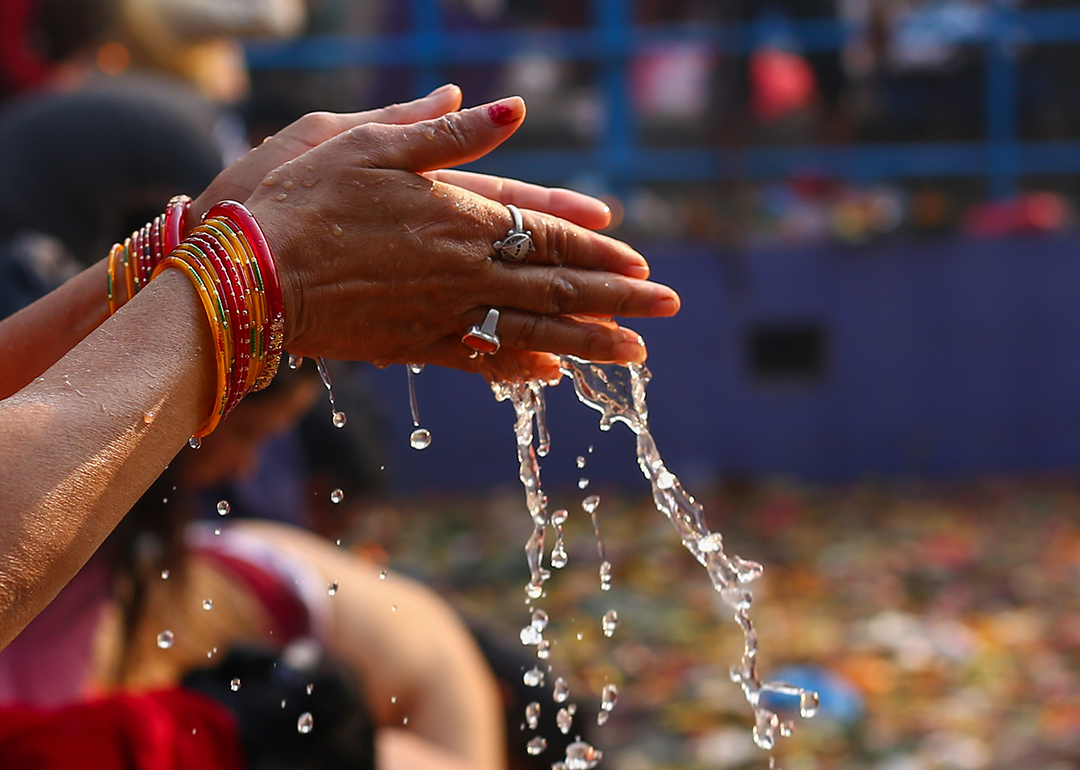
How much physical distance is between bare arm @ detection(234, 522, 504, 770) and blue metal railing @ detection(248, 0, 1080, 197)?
4708 millimetres

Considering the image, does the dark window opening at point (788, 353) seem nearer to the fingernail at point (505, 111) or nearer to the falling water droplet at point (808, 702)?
the falling water droplet at point (808, 702)

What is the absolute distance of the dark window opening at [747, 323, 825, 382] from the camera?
22.8 ft

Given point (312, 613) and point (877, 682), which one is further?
A: point (877, 682)

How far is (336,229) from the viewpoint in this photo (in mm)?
1333

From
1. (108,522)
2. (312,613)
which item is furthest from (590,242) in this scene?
(312,613)

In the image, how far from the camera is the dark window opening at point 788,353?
6.95m

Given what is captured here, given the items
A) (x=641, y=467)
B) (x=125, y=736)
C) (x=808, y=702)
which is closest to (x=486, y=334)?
(x=641, y=467)

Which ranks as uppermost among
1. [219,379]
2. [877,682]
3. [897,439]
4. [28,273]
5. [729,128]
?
[219,379]

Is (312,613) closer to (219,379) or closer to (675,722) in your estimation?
(219,379)

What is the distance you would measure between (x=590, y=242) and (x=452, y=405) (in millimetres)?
5382

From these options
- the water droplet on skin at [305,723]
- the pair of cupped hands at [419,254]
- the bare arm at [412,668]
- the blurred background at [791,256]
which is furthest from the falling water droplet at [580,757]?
the blurred background at [791,256]

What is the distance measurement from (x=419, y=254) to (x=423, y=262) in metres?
0.01

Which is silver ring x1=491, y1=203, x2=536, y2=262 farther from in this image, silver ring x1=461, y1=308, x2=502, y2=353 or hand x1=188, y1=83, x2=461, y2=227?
hand x1=188, y1=83, x2=461, y2=227

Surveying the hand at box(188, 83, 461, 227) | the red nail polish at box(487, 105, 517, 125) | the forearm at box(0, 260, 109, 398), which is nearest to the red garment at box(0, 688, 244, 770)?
the forearm at box(0, 260, 109, 398)
